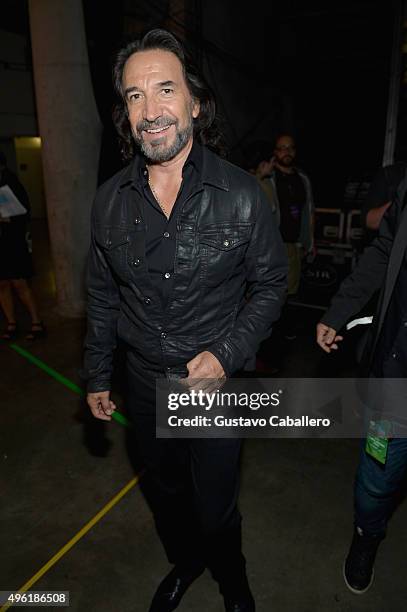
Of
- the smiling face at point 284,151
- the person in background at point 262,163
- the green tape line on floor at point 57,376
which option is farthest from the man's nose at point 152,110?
the smiling face at point 284,151

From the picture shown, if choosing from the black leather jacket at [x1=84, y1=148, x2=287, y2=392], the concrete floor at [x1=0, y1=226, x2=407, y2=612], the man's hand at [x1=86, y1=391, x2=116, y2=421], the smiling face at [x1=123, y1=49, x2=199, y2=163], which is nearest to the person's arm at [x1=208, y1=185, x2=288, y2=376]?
the black leather jacket at [x1=84, y1=148, x2=287, y2=392]

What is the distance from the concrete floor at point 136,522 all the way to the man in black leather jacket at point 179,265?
0.52m

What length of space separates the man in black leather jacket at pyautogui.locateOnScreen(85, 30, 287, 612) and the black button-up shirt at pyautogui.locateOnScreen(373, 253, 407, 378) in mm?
434

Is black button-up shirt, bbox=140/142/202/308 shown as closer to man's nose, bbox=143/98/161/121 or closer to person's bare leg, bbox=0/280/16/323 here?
man's nose, bbox=143/98/161/121

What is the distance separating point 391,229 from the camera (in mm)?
2012

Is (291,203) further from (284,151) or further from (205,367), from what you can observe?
→ (205,367)

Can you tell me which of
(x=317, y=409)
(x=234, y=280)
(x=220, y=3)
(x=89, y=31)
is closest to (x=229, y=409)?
(x=234, y=280)

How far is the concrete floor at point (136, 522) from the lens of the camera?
2180 mm

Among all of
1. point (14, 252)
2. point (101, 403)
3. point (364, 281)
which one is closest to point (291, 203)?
point (364, 281)

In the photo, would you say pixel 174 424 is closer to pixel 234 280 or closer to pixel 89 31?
pixel 234 280

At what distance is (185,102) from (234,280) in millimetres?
700

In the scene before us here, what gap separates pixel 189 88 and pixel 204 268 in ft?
2.41

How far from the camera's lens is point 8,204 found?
4820 mm

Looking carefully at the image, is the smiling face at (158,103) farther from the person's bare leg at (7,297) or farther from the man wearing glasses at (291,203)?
the person's bare leg at (7,297)
